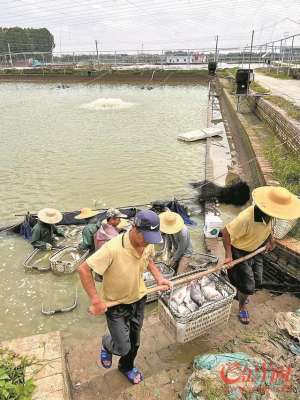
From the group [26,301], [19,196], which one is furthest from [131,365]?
[19,196]

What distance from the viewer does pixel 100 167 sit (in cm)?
1239

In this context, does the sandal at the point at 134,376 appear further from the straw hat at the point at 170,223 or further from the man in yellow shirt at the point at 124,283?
the straw hat at the point at 170,223

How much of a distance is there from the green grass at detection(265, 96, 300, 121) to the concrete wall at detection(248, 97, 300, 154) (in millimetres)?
239

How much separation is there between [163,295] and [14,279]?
3.62 metres

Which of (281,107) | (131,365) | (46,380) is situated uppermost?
(281,107)

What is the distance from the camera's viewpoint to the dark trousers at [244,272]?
427cm

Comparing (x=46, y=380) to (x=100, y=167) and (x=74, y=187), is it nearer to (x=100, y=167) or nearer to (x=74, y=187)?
(x=74, y=187)

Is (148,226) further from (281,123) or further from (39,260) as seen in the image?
(281,123)

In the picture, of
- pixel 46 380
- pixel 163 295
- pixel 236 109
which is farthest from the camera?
pixel 236 109

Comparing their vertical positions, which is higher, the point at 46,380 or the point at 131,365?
the point at 46,380

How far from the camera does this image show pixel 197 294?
3.97 meters

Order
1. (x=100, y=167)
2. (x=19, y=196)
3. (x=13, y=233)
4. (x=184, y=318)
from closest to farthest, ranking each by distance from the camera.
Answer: (x=184, y=318) → (x=13, y=233) → (x=19, y=196) → (x=100, y=167)

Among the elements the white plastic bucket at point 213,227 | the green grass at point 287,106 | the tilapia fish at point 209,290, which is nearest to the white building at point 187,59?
the green grass at point 287,106

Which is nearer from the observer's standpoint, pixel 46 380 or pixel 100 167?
pixel 46 380
